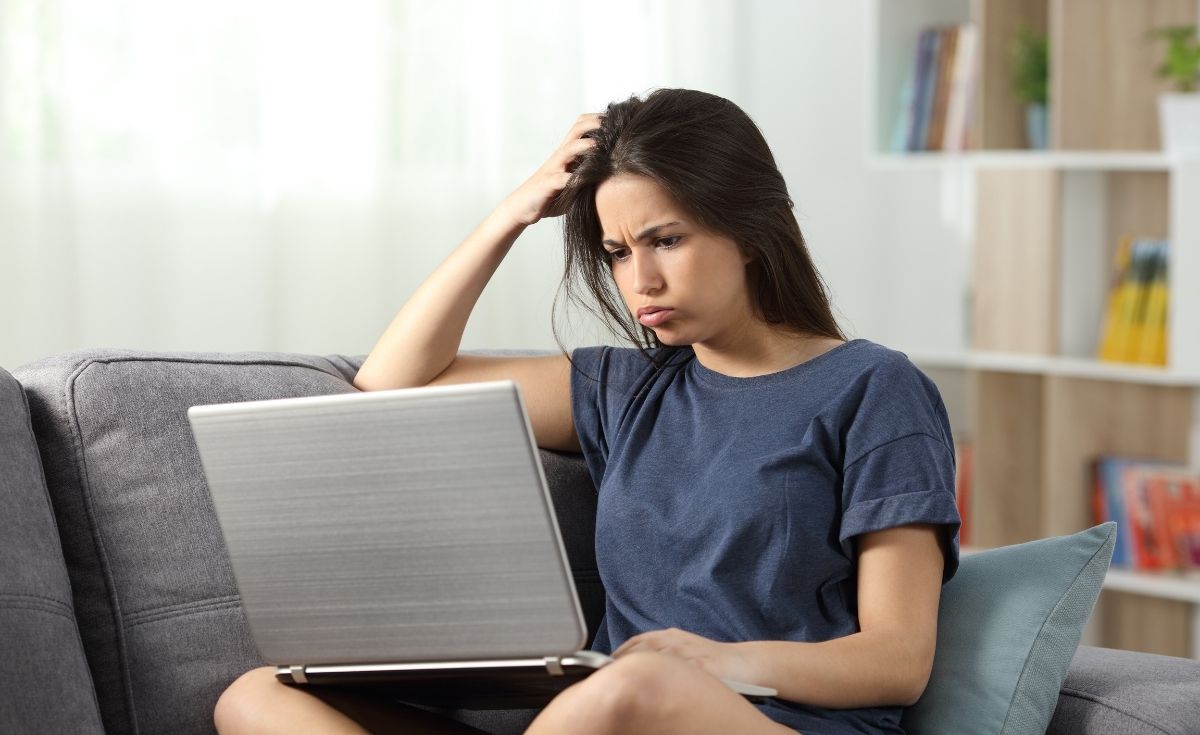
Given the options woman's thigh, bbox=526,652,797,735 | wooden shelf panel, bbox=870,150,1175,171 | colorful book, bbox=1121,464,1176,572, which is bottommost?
colorful book, bbox=1121,464,1176,572

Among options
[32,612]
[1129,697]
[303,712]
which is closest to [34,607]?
[32,612]

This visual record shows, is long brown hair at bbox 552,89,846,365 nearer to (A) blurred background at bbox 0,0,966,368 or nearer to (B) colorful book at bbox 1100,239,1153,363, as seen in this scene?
(A) blurred background at bbox 0,0,966,368

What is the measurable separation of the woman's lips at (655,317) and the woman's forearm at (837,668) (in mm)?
344

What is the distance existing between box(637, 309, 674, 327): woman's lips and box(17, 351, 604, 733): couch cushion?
459 millimetres

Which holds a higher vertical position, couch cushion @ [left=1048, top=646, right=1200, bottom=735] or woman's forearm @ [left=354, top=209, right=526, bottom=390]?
woman's forearm @ [left=354, top=209, right=526, bottom=390]

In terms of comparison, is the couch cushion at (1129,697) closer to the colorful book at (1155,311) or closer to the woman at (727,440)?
the woman at (727,440)

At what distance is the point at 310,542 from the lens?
3.92 feet

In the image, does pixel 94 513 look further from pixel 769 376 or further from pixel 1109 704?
pixel 1109 704

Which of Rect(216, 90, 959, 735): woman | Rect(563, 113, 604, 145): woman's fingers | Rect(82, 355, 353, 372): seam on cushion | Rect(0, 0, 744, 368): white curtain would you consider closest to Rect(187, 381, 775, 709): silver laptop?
Rect(216, 90, 959, 735): woman

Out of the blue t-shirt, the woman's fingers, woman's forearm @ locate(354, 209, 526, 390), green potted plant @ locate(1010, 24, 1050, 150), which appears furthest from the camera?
green potted plant @ locate(1010, 24, 1050, 150)

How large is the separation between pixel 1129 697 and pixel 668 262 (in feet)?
2.00

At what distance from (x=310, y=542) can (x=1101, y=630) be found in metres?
2.33

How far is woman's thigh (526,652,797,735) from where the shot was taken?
1092mm

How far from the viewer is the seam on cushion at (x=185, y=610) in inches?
56.2
